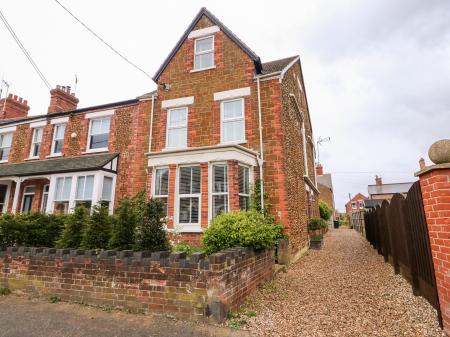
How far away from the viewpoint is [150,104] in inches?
499

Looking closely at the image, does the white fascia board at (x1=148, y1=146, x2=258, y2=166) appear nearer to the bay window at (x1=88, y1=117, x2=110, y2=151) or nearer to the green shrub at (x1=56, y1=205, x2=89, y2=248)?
the green shrub at (x1=56, y1=205, x2=89, y2=248)

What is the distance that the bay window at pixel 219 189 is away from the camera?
9.20m

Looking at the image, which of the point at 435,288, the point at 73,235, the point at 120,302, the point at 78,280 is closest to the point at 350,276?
the point at 435,288

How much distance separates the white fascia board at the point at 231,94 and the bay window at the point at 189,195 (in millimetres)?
3639

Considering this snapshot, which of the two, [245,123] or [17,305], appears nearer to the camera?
[17,305]

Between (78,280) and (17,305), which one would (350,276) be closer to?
(78,280)

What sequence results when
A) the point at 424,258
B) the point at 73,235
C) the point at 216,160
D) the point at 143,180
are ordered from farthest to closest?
1. the point at 143,180
2. the point at 216,160
3. the point at 73,235
4. the point at 424,258

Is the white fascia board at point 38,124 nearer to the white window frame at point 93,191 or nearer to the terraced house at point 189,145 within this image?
the terraced house at point 189,145

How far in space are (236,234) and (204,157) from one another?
3.85 metres

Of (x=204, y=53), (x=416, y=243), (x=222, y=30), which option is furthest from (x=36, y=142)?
(x=416, y=243)

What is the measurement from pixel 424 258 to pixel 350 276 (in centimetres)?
332

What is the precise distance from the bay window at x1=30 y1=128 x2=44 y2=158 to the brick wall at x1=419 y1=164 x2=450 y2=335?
63.4 feet

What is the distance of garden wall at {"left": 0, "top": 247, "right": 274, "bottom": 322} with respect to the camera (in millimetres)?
4336

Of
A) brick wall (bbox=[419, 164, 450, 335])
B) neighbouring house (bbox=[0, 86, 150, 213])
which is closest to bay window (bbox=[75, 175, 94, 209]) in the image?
neighbouring house (bbox=[0, 86, 150, 213])
